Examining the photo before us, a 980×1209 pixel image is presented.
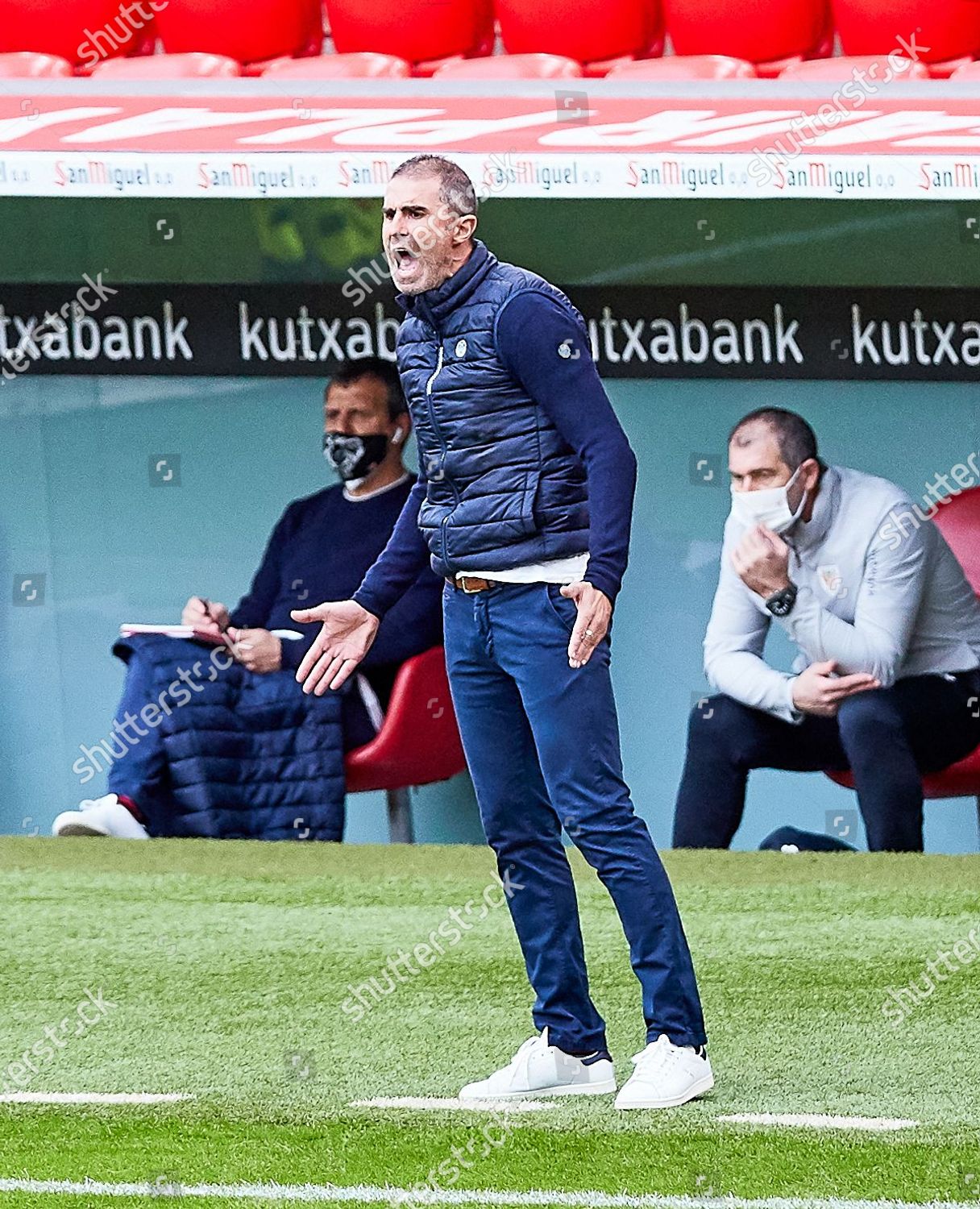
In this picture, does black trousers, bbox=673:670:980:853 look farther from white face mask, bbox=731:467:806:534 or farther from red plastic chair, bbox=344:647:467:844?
red plastic chair, bbox=344:647:467:844

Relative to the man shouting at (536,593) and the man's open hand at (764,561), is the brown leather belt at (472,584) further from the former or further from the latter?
the man's open hand at (764,561)

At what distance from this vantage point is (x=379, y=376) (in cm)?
652

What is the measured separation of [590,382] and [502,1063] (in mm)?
1248

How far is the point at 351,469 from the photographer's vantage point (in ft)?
21.5

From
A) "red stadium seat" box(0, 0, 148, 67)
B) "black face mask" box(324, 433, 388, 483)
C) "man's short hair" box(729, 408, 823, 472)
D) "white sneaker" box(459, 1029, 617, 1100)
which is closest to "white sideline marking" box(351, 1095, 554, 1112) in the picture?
"white sneaker" box(459, 1029, 617, 1100)

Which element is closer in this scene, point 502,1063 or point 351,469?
point 502,1063

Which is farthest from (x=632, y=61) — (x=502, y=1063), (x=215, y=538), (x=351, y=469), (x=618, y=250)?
(x=502, y=1063)

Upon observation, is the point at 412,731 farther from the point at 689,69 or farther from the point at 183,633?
the point at 689,69

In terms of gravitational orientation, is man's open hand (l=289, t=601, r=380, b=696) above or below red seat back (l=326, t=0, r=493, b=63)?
below

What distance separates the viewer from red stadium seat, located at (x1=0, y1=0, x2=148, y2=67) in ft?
23.9

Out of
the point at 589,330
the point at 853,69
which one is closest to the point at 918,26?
the point at 853,69

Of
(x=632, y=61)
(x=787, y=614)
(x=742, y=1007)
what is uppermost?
(x=632, y=61)

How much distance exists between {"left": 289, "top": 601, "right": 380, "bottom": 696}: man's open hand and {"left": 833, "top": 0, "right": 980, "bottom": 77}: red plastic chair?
383 cm

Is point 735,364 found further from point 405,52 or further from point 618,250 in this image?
point 405,52
